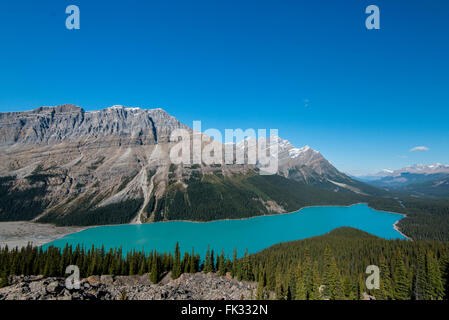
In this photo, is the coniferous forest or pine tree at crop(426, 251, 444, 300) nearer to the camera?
the coniferous forest

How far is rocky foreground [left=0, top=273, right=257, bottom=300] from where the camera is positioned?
2909 cm

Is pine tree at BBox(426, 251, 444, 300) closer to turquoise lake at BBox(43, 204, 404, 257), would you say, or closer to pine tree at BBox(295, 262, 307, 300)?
pine tree at BBox(295, 262, 307, 300)

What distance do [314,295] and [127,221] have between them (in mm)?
154444

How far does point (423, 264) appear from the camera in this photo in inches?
1823

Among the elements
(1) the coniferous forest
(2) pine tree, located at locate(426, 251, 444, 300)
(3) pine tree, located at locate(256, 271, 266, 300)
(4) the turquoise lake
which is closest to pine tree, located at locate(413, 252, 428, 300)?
(1) the coniferous forest

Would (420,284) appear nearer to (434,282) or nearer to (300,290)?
(434,282)

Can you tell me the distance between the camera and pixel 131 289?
4041 centimetres

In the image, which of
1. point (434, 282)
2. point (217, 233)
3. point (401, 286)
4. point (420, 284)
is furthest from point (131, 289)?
point (217, 233)

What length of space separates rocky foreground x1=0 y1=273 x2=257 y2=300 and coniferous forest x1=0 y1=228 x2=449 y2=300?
265 centimetres

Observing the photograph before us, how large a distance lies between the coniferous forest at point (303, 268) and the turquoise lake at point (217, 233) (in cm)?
4077

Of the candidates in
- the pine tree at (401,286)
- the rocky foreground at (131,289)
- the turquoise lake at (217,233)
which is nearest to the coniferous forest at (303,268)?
the pine tree at (401,286)

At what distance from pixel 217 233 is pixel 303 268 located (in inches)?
3837
